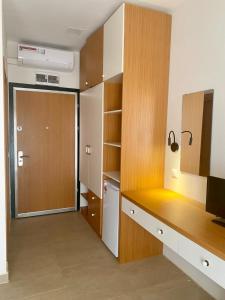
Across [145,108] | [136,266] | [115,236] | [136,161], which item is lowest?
[136,266]

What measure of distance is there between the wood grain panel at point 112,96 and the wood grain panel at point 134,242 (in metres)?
1.27

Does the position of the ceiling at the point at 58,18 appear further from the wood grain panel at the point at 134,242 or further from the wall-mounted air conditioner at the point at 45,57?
the wood grain panel at the point at 134,242

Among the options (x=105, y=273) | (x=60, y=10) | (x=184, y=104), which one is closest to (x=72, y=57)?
(x=60, y=10)

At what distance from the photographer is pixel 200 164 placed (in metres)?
2.16

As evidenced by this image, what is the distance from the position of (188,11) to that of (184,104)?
2.91 feet

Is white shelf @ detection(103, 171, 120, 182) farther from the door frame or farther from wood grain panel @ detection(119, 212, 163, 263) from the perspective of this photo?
the door frame

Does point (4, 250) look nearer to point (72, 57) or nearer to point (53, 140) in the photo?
point (53, 140)

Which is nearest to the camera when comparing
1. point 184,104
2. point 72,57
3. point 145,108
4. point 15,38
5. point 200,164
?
point 200,164

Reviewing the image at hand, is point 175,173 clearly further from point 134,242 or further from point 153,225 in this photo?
point 134,242

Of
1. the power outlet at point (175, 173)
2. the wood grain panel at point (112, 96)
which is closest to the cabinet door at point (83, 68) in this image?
the wood grain panel at point (112, 96)

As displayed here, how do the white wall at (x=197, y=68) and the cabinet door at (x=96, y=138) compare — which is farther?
the cabinet door at (x=96, y=138)

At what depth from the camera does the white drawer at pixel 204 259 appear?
4.32 ft

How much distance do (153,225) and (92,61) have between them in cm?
225

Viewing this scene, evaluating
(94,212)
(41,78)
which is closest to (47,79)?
(41,78)
